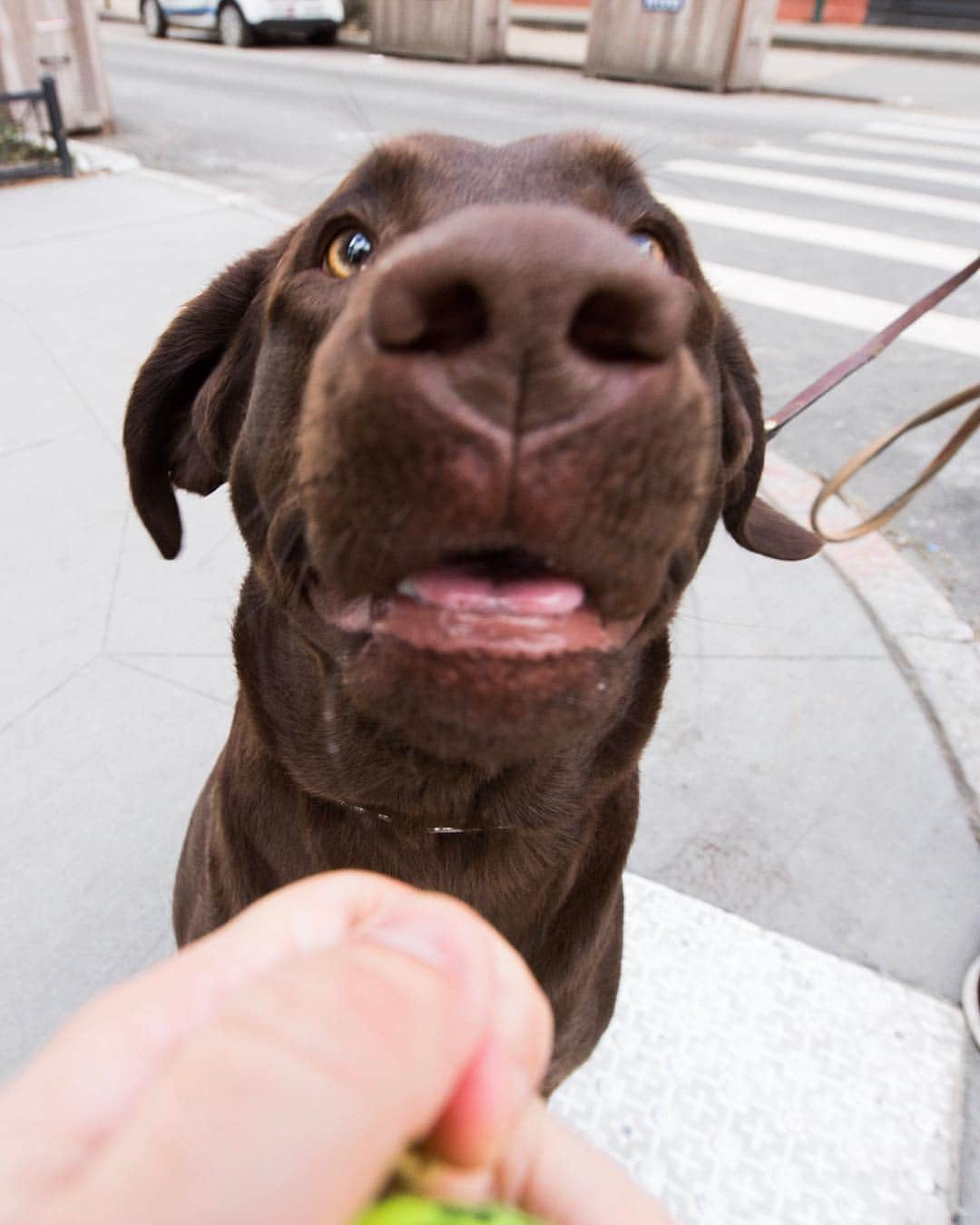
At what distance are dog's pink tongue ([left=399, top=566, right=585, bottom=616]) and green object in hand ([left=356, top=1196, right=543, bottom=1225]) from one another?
61cm

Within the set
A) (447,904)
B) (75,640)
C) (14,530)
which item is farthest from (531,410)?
(14,530)

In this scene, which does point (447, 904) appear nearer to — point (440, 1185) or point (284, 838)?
point (440, 1185)

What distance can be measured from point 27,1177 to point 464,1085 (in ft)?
0.73

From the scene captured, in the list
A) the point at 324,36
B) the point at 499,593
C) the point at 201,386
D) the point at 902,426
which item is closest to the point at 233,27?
the point at 324,36

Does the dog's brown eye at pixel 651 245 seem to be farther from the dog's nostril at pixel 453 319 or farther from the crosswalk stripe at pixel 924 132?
the crosswalk stripe at pixel 924 132

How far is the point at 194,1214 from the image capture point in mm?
396

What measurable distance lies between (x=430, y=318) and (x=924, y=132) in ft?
43.8

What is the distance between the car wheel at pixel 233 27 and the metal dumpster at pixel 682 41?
6.64m

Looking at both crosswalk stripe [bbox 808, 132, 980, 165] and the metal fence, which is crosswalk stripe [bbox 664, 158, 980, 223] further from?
the metal fence

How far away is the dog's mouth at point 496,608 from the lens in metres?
1.01

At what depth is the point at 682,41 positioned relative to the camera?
1492 centimetres

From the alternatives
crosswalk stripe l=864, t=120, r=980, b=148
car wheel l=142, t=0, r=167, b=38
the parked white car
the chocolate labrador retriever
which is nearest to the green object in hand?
the chocolate labrador retriever

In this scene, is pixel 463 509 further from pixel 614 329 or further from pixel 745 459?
pixel 745 459

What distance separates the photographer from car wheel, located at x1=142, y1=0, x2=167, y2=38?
62.0 feet
